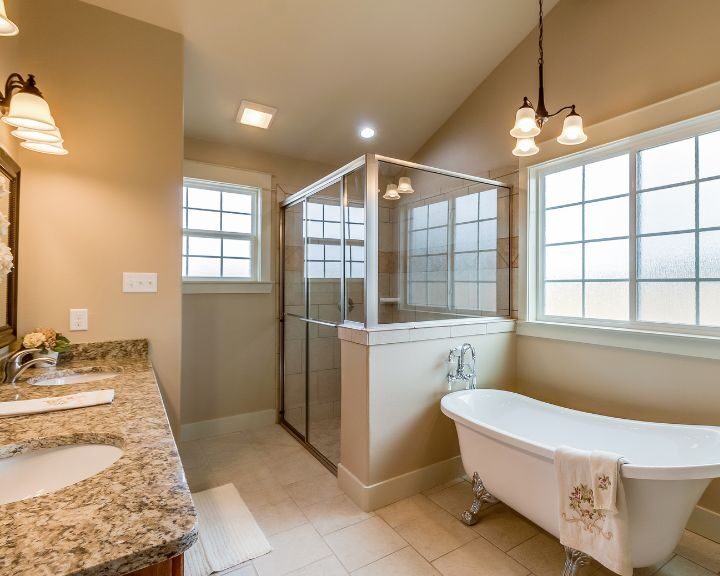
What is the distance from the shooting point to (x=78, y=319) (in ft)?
6.16

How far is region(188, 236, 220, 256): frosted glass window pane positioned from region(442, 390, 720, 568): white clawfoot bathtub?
87.0 inches

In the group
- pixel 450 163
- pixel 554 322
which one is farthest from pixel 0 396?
pixel 450 163

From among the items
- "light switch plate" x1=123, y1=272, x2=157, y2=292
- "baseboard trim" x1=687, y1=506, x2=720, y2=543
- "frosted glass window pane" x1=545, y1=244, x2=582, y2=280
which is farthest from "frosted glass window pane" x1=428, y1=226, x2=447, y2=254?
"baseboard trim" x1=687, y1=506, x2=720, y2=543

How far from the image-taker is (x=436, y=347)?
2291mm

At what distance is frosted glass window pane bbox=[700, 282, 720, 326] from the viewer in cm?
185

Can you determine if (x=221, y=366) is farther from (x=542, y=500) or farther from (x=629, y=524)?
(x=629, y=524)

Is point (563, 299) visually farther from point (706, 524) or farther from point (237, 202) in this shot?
point (237, 202)

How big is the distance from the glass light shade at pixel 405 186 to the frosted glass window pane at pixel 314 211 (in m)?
0.61

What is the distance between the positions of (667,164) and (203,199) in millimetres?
3151

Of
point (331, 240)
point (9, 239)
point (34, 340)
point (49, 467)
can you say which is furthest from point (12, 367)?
point (331, 240)

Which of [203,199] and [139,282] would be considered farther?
[203,199]

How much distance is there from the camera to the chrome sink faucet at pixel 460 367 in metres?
2.35

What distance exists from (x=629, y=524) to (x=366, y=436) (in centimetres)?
120

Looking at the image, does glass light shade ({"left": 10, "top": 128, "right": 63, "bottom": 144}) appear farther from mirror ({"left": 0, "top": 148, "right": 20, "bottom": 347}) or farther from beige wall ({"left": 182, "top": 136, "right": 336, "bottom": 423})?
beige wall ({"left": 182, "top": 136, "right": 336, "bottom": 423})
